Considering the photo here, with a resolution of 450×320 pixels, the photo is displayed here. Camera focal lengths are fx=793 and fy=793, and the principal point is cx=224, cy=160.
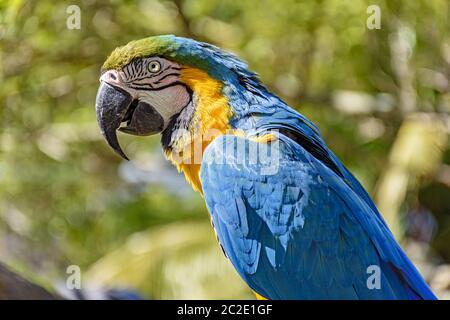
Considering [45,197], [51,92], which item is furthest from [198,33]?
[45,197]

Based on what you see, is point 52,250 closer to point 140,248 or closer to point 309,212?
point 140,248

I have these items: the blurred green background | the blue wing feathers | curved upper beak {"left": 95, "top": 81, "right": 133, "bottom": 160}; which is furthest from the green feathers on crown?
the blurred green background

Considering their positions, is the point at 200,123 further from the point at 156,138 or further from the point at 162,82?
the point at 156,138

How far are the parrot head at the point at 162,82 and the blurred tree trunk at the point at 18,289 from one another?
0.81 meters

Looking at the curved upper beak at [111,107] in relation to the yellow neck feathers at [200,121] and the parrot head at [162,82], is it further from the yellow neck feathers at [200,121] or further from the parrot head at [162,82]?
the yellow neck feathers at [200,121]

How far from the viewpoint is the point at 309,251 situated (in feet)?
10.3

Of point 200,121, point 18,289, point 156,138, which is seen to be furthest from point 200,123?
point 156,138

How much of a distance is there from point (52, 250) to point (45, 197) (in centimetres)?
123

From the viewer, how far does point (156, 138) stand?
8953mm

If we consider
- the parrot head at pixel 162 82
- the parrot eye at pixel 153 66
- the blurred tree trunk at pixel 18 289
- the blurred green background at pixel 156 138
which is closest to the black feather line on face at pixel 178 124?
the parrot head at pixel 162 82

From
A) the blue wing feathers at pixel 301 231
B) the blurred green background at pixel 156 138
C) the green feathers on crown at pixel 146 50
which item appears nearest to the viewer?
the blue wing feathers at pixel 301 231

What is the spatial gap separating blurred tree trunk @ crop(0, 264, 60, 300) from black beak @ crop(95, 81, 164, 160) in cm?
81

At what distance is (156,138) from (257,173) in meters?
5.81

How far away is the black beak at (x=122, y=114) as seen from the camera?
11.6ft
